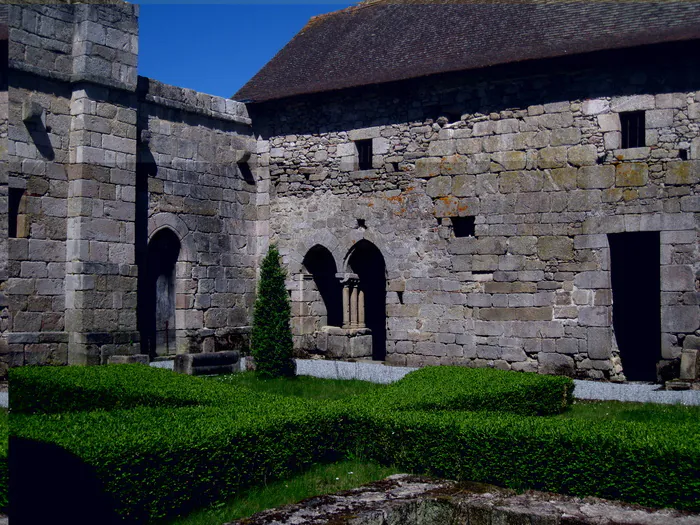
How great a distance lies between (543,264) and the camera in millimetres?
12469

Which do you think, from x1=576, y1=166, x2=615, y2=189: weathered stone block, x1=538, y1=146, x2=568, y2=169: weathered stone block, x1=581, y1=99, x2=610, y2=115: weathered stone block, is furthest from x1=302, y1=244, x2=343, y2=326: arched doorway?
x1=581, y1=99, x2=610, y2=115: weathered stone block

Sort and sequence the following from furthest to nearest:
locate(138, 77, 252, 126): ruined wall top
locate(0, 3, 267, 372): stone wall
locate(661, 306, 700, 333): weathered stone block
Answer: locate(138, 77, 252, 126): ruined wall top, locate(661, 306, 700, 333): weathered stone block, locate(0, 3, 267, 372): stone wall

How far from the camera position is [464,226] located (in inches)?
Result: 526

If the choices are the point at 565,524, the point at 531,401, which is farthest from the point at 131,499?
the point at 531,401

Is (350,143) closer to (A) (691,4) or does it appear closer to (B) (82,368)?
(A) (691,4)

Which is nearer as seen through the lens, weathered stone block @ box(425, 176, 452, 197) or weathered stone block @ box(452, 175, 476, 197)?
weathered stone block @ box(452, 175, 476, 197)

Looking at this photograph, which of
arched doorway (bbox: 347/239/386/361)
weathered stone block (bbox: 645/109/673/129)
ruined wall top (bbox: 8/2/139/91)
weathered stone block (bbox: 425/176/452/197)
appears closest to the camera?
ruined wall top (bbox: 8/2/139/91)

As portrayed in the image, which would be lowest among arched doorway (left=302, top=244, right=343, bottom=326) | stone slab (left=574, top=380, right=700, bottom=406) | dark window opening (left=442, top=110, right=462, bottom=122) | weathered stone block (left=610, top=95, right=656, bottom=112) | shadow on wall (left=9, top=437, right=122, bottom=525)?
stone slab (left=574, top=380, right=700, bottom=406)

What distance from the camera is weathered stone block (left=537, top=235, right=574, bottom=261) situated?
12.3 metres

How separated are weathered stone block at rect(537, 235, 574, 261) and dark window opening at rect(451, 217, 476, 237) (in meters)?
1.25

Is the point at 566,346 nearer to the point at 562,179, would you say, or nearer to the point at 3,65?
the point at 562,179

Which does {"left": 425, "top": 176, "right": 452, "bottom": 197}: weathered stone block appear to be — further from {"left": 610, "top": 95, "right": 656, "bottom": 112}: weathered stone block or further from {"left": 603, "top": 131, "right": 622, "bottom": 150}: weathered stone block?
{"left": 610, "top": 95, "right": 656, "bottom": 112}: weathered stone block

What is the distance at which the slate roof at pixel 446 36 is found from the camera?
12.0m

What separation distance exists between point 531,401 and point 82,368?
5011mm
